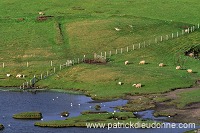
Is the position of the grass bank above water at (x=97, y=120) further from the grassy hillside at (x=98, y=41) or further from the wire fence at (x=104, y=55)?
the wire fence at (x=104, y=55)

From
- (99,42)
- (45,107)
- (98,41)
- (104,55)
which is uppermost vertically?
(98,41)

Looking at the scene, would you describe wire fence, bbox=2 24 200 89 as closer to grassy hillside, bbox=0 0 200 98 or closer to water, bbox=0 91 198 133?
grassy hillside, bbox=0 0 200 98

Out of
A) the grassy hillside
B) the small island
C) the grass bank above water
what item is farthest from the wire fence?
the grass bank above water

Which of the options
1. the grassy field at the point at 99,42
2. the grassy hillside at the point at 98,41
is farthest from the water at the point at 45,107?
the grassy hillside at the point at 98,41

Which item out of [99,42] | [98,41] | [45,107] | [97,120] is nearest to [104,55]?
[99,42]

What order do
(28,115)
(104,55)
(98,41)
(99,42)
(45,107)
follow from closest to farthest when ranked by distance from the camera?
1. (28,115)
2. (45,107)
3. (104,55)
4. (99,42)
5. (98,41)

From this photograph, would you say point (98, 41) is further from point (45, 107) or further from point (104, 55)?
point (45, 107)

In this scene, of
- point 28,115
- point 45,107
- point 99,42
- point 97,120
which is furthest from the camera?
point 99,42

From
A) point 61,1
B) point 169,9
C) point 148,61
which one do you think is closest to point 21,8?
point 61,1
